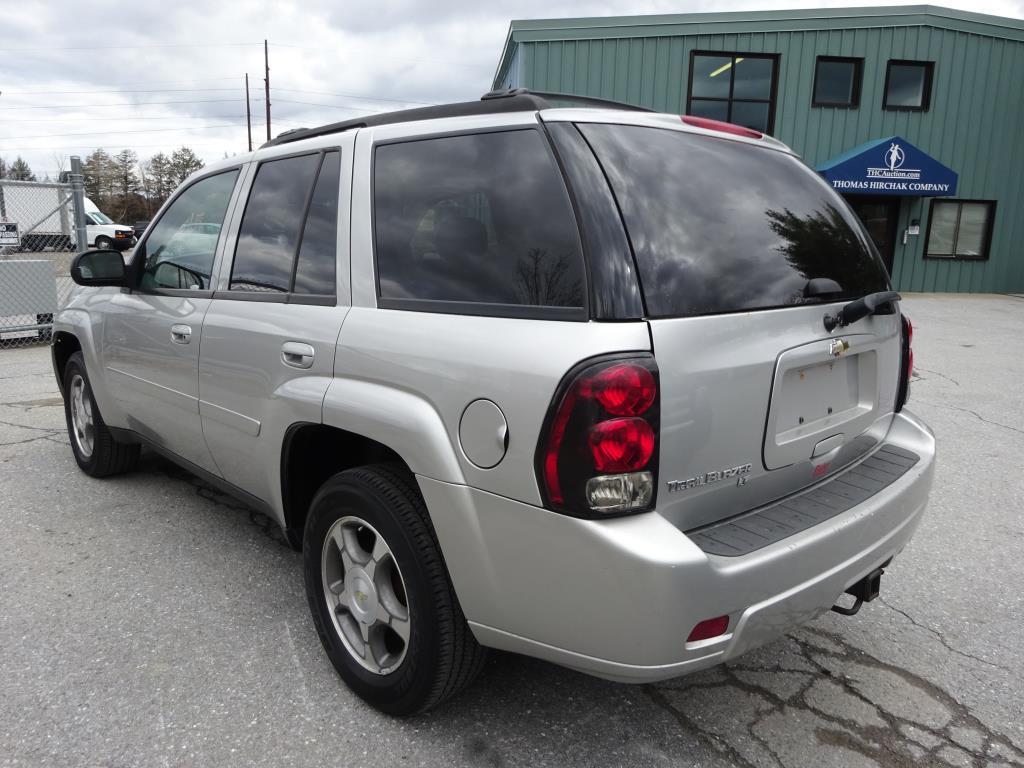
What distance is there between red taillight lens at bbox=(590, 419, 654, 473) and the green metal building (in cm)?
1583

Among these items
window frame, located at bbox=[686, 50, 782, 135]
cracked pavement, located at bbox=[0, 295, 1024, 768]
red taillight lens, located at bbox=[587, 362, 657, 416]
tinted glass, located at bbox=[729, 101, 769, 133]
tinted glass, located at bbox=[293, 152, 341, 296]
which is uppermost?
window frame, located at bbox=[686, 50, 782, 135]

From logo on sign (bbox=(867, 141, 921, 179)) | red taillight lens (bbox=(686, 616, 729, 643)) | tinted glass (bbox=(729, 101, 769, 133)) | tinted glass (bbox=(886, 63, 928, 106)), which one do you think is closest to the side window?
red taillight lens (bbox=(686, 616, 729, 643))

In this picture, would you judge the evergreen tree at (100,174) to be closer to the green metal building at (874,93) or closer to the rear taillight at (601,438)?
the green metal building at (874,93)

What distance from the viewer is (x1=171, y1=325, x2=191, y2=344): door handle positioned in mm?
3212

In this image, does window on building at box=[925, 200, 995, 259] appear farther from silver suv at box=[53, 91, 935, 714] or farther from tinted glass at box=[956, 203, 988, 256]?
silver suv at box=[53, 91, 935, 714]

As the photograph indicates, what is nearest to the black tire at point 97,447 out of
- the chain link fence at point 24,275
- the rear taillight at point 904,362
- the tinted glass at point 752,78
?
the rear taillight at point 904,362

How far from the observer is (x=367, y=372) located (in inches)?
89.1

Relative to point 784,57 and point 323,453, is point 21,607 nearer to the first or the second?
point 323,453

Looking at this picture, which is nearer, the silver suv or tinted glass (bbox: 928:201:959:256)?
the silver suv

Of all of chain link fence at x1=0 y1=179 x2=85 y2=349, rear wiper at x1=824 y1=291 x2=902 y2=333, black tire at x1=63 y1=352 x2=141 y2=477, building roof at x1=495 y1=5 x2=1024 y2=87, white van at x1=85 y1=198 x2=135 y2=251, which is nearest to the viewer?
rear wiper at x1=824 y1=291 x2=902 y2=333

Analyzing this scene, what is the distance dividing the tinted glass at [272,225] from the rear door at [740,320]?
1.24 meters

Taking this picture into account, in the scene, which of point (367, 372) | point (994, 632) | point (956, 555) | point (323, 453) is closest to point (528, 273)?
point (367, 372)

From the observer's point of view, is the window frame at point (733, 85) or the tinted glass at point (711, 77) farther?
the tinted glass at point (711, 77)

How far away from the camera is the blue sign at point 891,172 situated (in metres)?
16.4
